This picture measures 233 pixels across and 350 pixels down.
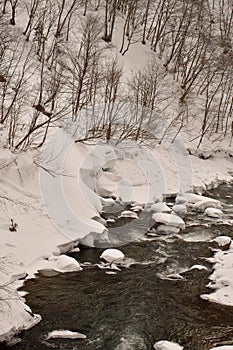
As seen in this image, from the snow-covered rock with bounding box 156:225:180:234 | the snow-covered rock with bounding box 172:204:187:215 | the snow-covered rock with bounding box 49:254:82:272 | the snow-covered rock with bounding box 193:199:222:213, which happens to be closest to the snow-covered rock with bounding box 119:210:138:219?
the snow-covered rock with bounding box 156:225:180:234

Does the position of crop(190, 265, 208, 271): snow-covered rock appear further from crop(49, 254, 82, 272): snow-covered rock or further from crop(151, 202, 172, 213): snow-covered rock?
crop(151, 202, 172, 213): snow-covered rock

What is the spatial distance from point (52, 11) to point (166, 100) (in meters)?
9.57

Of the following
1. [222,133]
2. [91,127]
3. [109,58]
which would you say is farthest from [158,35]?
[91,127]

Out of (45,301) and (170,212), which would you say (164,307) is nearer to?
(45,301)

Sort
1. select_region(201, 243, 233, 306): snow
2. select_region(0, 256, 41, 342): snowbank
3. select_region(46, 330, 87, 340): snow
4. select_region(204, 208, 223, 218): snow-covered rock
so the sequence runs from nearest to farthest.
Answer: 1. select_region(0, 256, 41, 342): snowbank
2. select_region(46, 330, 87, 340): snow
3. select_region(201, 243, 233, 306): snow
4. select_region(204, 208, 223, 218): snow-covered rock

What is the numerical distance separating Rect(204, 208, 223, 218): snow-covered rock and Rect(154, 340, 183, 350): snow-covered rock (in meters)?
9.92

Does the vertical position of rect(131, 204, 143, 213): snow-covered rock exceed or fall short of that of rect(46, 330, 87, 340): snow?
it falls short

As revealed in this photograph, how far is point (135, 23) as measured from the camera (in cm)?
3550

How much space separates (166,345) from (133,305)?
192cm

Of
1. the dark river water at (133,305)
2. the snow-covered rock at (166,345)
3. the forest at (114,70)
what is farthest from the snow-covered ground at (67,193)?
the snow-covered rock at (166,345)

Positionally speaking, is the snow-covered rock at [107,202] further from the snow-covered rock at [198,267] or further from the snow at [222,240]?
the snow-covered rock at [198,267]

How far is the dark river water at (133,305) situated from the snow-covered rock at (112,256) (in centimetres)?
33

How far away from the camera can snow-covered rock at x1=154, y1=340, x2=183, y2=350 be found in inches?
342

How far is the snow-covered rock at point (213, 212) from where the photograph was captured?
60.2 feet
